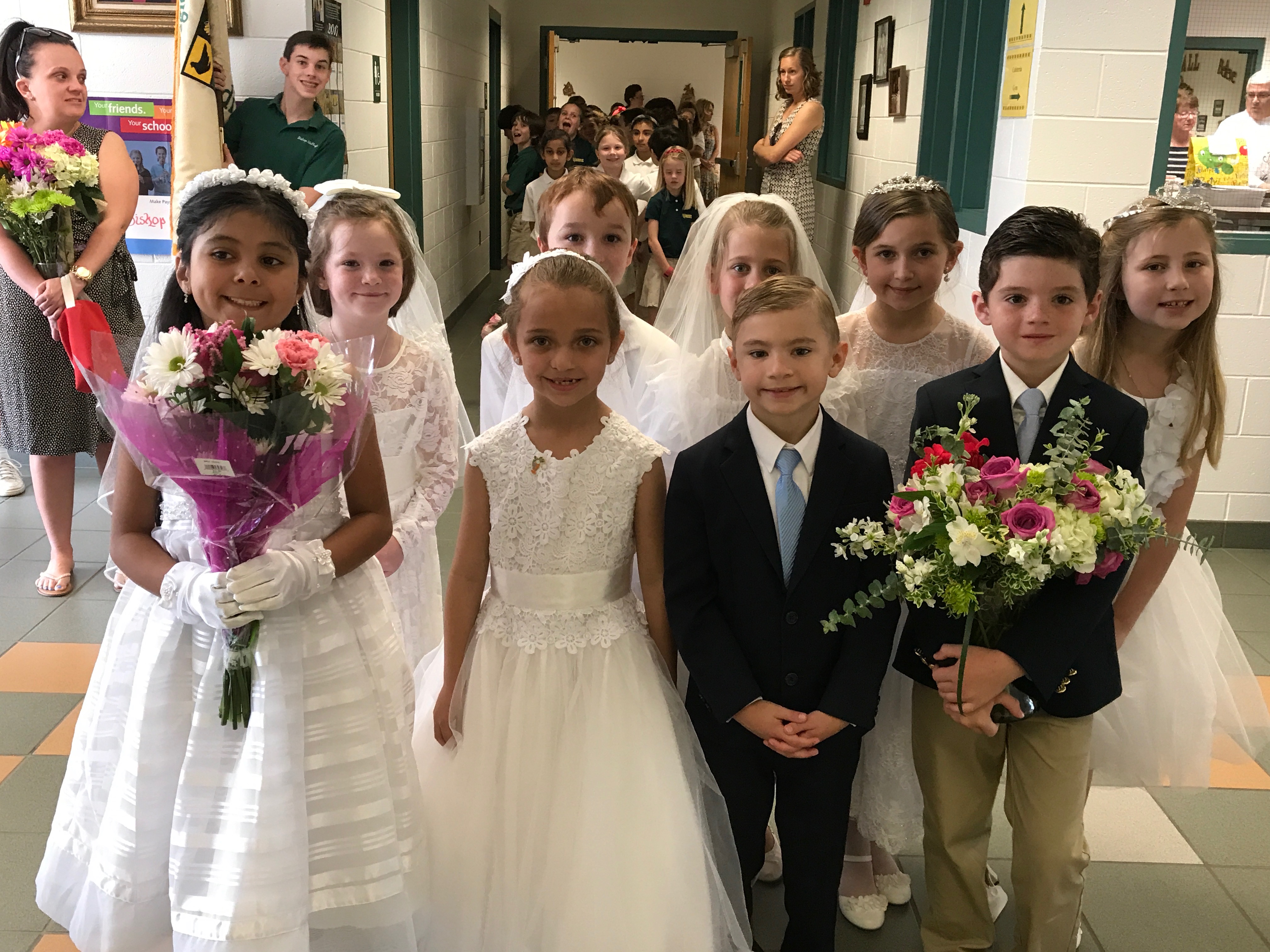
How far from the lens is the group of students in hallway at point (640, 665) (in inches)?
63.4

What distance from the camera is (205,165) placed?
4199mm

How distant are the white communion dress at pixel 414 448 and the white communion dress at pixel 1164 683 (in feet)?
4.72

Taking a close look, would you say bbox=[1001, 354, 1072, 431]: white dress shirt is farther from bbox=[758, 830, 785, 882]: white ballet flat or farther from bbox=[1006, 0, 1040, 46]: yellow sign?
bbox=[1006, 0, 1040, 46]: yellow sign

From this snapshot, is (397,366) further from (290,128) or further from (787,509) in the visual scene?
(290,128)

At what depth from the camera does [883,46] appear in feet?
22.6

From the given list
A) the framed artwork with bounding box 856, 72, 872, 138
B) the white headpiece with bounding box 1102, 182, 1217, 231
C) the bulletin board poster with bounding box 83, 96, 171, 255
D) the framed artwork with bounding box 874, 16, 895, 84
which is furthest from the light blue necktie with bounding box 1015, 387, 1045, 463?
the framed artwork with bounding box 856, 72, 872, 138

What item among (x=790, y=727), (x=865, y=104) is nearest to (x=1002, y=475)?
(x=790, y=727)

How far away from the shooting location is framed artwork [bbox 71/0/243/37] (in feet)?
14.9

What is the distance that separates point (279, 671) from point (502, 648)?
431 millimetres

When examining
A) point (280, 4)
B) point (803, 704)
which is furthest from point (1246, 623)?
point (280, 4)

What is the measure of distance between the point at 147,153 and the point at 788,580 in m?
4.08

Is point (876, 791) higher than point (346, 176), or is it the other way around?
point (346, 176)

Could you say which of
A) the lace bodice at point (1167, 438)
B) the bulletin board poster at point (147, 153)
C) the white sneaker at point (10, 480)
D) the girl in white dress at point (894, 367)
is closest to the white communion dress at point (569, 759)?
the girl in white dress at point (894, 367)

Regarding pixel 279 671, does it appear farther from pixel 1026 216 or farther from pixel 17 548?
pixel 17 548
